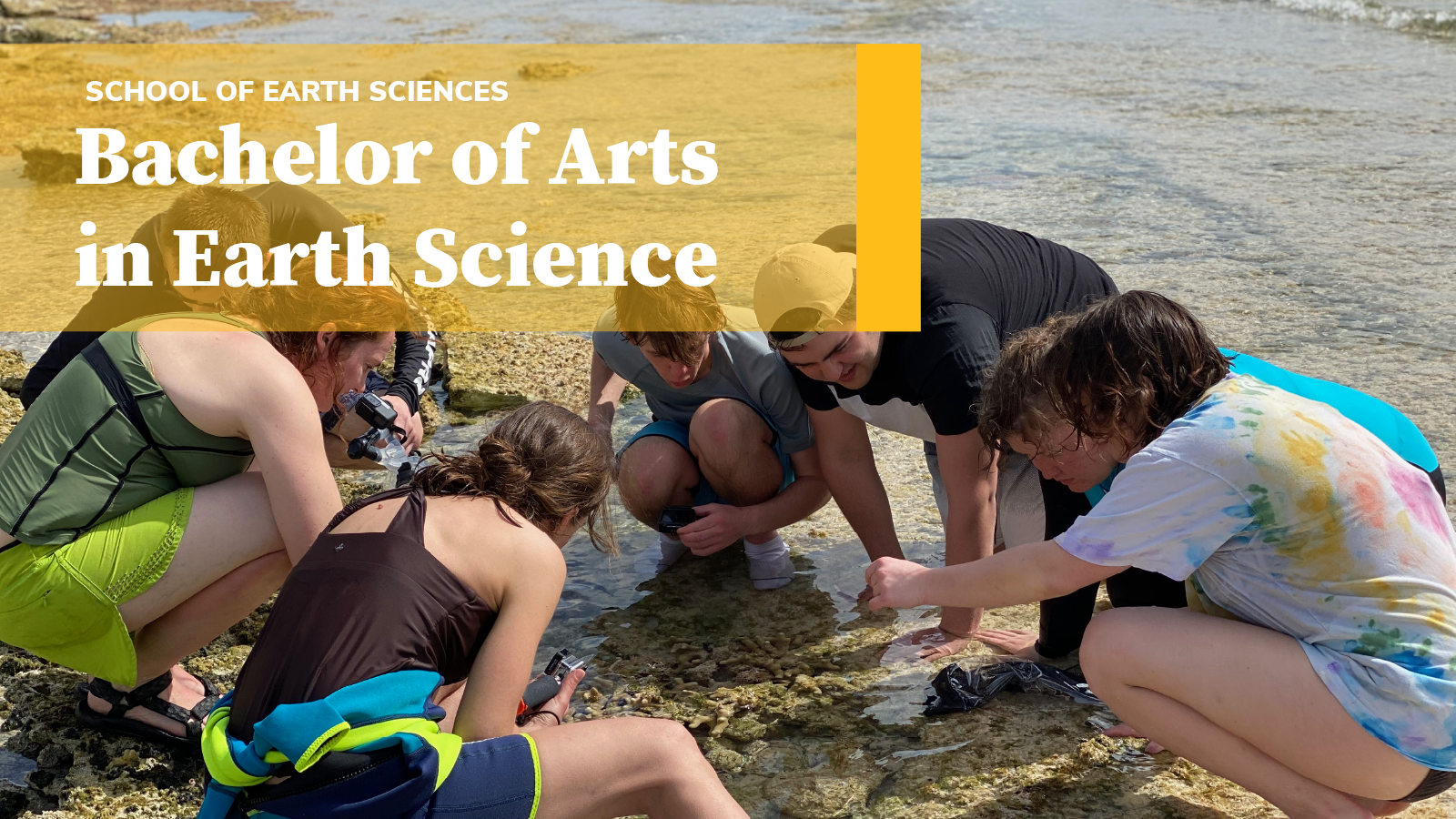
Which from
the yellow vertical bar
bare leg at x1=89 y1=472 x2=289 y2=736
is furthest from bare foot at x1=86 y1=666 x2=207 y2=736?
the yellow vertical bar

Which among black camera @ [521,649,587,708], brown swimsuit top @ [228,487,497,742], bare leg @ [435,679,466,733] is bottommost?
black camera @ [521,649,587,708]

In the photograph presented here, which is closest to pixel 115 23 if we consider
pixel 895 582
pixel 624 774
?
pixel 895 582

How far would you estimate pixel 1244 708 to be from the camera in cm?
184

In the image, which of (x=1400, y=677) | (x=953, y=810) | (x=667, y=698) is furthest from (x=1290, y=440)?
(x=667, y=698)

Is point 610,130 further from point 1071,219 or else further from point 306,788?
point 306,788

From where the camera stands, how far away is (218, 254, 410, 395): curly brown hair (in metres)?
2.33

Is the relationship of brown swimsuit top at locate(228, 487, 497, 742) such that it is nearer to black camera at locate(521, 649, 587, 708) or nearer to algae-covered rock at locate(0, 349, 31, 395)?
black camera at locate(521, 649, 587, 708)

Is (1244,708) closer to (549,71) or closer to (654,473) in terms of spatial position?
(654,473)

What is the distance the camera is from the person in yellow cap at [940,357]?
7.95 ft

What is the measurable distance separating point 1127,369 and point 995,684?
87 centimetres

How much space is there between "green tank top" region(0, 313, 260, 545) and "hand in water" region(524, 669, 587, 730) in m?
0.77

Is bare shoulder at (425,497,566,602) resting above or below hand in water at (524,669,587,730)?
above

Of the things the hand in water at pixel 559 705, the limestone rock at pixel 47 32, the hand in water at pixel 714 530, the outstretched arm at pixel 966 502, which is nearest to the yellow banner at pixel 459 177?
the outstretched arm at pixel 966 502

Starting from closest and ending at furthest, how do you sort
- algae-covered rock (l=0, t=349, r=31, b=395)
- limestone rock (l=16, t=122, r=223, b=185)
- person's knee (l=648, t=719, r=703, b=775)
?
person's knee (l=648, t=719, r=703, b=775)
algae-covered rock (l=0, t=349, r=31, b=395)
limestone rock (l=16, t=122, r=223, b=185)
